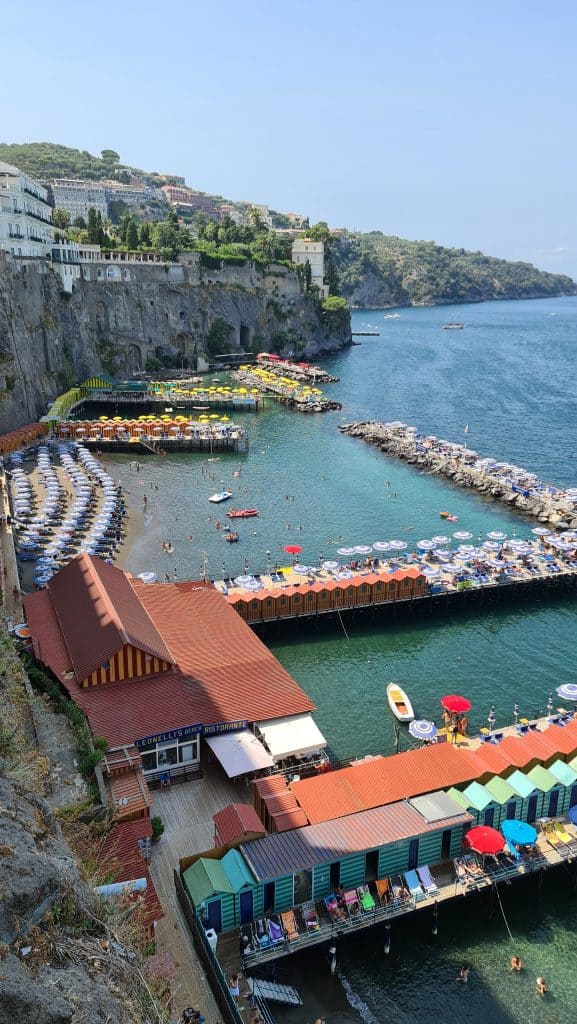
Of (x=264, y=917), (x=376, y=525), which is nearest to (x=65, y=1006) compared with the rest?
(x=264, y=917)

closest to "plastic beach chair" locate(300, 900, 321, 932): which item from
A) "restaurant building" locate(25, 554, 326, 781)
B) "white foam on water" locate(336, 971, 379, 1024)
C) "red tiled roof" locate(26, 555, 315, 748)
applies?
"white foam on water" locate(336, 971, 379, 1024)

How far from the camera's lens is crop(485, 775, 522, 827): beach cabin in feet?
79.6

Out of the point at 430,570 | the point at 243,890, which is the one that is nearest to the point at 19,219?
the point at 430,570

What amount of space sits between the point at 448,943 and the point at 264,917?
18.7 feet

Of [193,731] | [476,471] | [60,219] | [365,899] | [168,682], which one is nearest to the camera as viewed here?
[365,899]

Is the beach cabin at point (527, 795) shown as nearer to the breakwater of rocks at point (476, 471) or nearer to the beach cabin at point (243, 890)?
the beach cabin at point (243, 890)

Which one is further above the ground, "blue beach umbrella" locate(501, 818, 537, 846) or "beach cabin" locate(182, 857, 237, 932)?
"beach cabin" locate(182, 857, 237, 932)

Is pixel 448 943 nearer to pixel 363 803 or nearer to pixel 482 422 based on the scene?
pixel 363 803

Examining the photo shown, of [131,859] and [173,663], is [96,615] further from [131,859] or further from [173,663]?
[131,859]

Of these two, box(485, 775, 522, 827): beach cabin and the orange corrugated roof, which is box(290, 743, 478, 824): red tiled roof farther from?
box(485, 775, 522, 827): beach cabin

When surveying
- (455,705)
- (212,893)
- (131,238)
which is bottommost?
(455,705)

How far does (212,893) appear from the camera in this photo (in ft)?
64.5

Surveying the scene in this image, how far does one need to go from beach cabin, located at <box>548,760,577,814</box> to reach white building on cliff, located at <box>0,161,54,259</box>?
255ft

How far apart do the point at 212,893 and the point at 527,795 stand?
11184 millimetres
